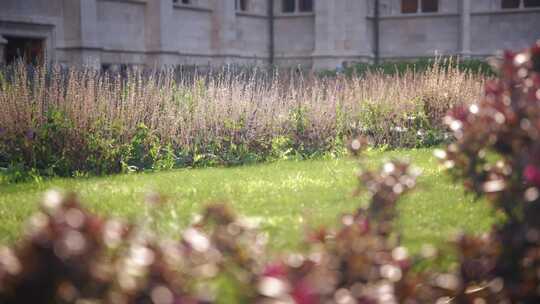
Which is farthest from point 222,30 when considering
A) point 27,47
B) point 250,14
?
point 27,47

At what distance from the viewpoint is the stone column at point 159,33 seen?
974 inches

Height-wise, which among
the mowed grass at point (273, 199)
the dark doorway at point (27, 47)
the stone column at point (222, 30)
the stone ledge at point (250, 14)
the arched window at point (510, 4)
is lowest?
the mowed grass at point (273, 199)

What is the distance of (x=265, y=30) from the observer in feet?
95.9

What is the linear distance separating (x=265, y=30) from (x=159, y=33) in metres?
5.59

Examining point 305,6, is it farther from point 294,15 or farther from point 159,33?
point 159,33

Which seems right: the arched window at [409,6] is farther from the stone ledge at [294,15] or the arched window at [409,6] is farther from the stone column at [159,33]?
the stone column at [159,33]

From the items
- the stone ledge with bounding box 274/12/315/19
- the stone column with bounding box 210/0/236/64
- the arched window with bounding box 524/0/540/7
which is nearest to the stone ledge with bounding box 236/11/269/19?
the stone ledge with bounding box 274/12/315/19

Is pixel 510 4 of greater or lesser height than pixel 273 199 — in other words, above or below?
above

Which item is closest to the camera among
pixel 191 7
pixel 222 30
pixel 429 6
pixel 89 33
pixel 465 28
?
pixel 89 33

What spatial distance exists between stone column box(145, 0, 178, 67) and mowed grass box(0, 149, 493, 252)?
15.2 m

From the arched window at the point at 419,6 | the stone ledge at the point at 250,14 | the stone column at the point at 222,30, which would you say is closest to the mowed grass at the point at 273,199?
the stone column at the point at 222,30

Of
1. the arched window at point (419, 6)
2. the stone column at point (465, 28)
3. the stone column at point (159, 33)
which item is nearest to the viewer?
the stone column at point (159, 33)

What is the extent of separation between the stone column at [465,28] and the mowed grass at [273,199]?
58.5ft

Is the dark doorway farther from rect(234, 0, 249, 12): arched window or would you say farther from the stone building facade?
rect(234, 0, 249, 12): arched window
